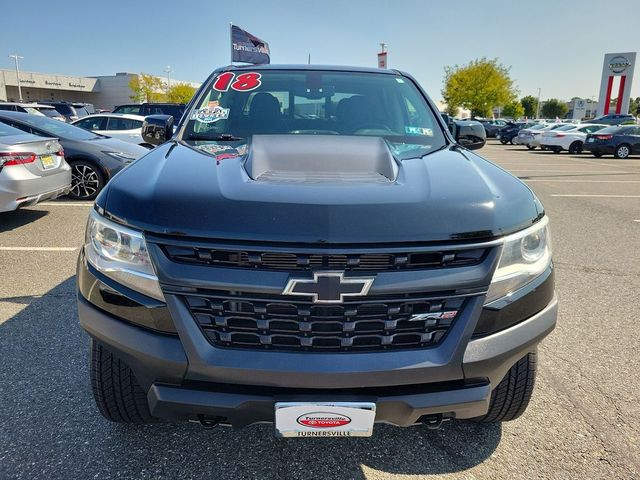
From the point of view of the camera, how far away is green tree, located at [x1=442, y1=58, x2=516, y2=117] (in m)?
54.8

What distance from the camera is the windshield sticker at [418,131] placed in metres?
2.93

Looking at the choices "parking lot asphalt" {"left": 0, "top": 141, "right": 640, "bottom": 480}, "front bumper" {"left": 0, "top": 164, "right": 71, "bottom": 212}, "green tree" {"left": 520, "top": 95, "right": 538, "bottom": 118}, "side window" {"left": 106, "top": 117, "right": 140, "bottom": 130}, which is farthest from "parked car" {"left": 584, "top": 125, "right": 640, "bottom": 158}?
"green tree" {"left": 520, "top": 95, "right": 538, "bottom": 118}

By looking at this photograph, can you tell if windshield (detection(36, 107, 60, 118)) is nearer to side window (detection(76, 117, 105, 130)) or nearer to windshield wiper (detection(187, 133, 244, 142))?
side window (detection(76, 117, 105, 130))

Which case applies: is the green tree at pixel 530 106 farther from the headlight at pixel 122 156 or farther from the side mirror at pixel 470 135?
the side mirror at pixel 470 135

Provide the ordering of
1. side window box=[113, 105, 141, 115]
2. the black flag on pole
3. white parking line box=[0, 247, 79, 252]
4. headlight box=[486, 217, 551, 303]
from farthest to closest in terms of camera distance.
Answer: side window box=[113, 105, 141, 115] < the black flag on pole < white parking line box=[0, 247, 79, 252] < headlight box=[486, 217, 551, 303]

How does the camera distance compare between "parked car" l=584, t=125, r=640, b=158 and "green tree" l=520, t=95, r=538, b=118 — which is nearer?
"parked car" l=584, t=125, r=640, b=158

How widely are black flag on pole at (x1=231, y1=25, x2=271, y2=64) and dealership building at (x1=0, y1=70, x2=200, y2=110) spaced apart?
54479 millimetres

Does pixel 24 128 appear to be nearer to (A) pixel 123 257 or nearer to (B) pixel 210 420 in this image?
(A) pixel 123 257

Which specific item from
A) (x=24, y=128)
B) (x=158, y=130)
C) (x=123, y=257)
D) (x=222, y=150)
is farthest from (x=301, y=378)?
(x=24, y=128)

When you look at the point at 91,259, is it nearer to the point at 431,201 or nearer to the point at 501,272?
the point at 431,201

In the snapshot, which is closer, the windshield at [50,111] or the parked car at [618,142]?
the windshield at [50,111]

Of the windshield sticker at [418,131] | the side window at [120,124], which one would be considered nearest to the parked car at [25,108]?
the side window at [120,124]

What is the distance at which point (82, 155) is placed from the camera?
305 inches

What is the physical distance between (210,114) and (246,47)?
Answer: 1653 cm
